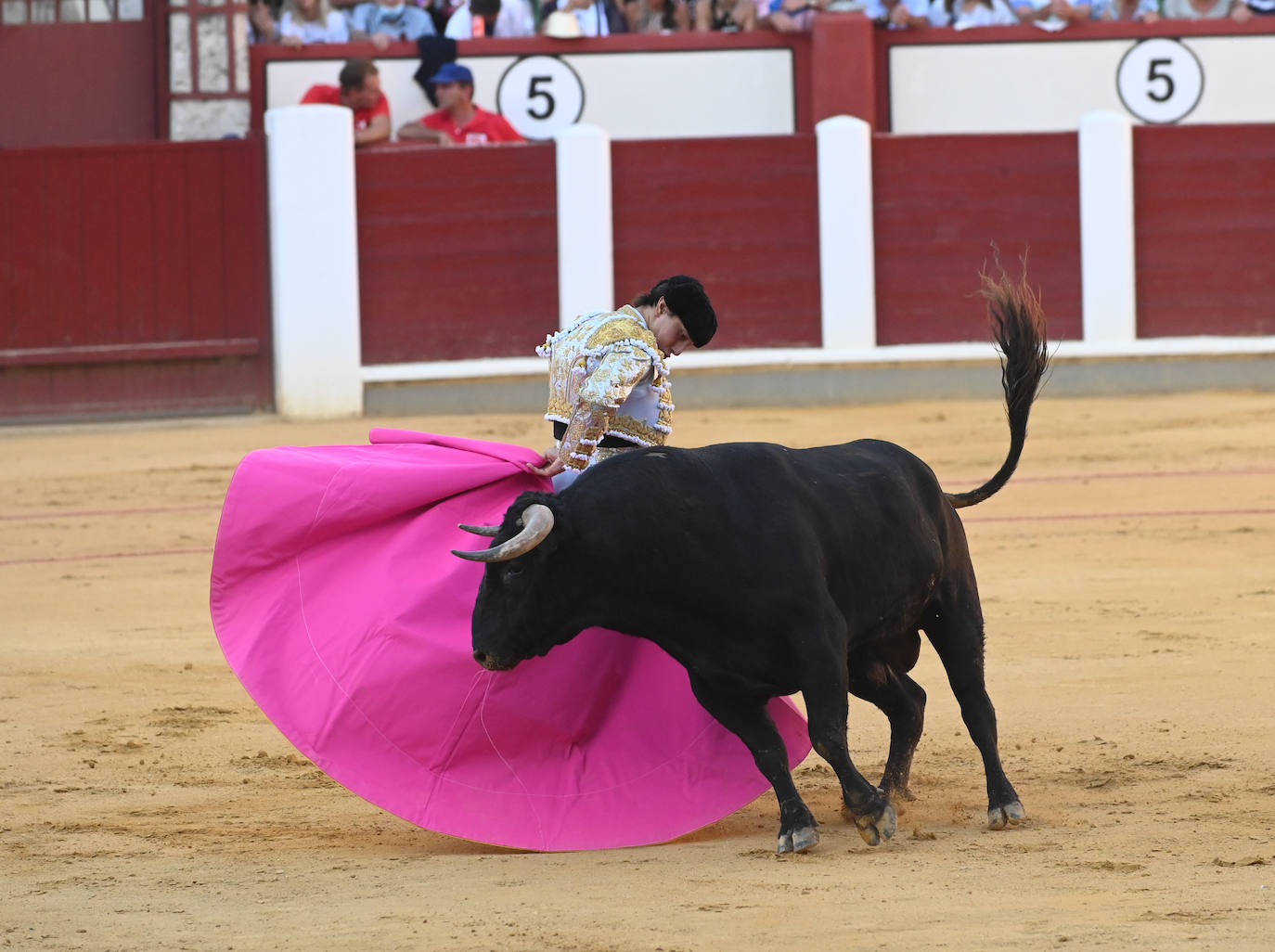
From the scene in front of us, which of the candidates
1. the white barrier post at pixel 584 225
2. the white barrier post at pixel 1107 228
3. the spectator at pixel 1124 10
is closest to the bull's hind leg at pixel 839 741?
the white barrier post at pixel 584 225

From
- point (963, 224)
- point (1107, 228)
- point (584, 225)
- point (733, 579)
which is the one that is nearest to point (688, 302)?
point (733, 579)

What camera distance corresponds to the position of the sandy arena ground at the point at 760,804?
109 inches

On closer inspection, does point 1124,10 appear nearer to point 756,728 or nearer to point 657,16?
point 657,16

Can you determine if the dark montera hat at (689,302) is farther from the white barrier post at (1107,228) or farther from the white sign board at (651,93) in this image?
the white barrier post at (1107,228)

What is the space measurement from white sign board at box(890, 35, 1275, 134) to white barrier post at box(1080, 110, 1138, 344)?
1.38 ft

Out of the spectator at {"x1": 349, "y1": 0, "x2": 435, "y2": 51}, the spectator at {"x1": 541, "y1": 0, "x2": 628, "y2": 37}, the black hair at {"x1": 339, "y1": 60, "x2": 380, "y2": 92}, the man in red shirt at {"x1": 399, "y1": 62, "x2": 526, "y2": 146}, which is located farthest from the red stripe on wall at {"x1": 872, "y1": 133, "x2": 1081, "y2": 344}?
the black hair at {"x1": 339, "y1": 60, "x2": 380, "y2": 92}

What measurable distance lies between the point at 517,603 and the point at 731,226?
760 cm

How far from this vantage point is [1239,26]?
11.0m

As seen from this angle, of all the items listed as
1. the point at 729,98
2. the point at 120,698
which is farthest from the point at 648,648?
the point at 729,98

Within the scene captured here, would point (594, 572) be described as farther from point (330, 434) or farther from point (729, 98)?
point (729, 98)

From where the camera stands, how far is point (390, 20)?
10.7m

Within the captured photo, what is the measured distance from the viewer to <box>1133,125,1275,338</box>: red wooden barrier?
10.6 m

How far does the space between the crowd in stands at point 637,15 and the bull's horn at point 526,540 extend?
7.95 metres

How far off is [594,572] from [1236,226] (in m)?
8.34
